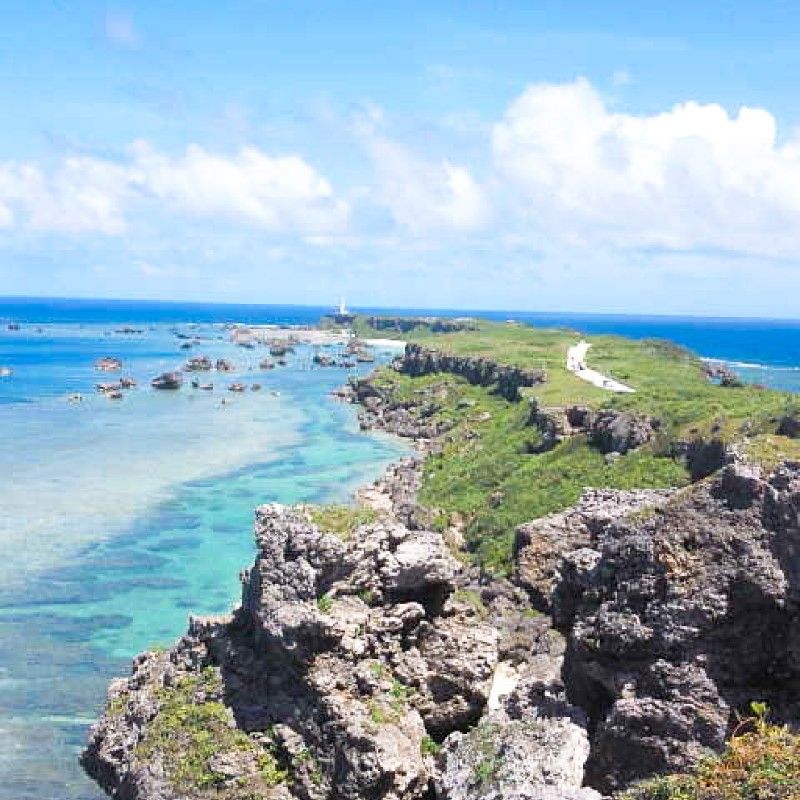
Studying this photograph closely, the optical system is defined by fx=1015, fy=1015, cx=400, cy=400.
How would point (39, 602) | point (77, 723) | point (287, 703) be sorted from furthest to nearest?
1. point (39, 602)
2. point (77, 723)
3. point (287, 703)

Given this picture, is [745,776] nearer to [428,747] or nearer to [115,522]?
[428,747]

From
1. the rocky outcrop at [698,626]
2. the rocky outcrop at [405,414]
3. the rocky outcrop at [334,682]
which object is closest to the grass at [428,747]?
the rocky outcrop at [334,682]

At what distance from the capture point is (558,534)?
37125 mm

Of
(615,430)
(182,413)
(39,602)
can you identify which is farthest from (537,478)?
(182,413)

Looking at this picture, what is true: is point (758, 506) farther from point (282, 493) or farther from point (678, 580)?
point (282, 493)

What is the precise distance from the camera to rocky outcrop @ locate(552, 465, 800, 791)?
18.5 metres

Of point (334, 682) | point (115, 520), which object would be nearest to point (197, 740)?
point (334, 682)

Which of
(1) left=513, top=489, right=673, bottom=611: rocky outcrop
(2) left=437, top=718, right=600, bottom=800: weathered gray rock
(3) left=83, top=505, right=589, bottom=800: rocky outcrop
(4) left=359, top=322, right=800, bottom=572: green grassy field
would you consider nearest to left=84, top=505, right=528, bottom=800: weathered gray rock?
(3) left=83, top=505, right=589, bottom=800: rocky outcrop

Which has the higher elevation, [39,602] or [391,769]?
[391,769]

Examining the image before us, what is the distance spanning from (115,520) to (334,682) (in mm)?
51591

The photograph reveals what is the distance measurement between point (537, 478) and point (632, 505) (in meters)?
38.7

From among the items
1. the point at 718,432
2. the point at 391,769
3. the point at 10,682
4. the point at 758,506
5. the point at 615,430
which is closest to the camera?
the point at 758,506

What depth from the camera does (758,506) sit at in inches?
750

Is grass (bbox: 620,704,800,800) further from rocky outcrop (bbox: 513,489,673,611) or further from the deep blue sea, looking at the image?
the deep blue sea
